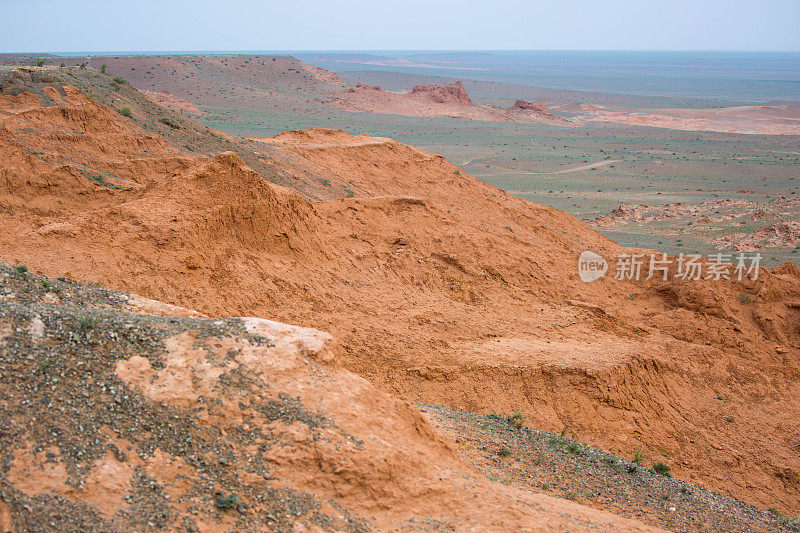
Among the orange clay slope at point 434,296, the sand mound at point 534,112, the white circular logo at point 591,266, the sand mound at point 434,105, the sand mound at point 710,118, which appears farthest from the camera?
the sand mound at point 534,112

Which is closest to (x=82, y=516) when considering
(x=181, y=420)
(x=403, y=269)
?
(x=181, y=420)

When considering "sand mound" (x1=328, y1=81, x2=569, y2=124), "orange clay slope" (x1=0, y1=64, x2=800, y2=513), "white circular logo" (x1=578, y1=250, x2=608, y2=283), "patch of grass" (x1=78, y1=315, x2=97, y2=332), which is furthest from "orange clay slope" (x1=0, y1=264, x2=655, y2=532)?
"sand mound" (x1=328, y1=81, x2=569, y2=124)

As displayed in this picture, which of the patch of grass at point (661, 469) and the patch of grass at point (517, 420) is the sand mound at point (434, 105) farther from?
the patch of grass at point (661, 469)

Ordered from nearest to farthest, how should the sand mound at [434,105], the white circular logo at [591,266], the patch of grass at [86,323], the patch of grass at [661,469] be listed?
the patch of grass at [86,323]
the patch of grass at [661,469]
the white circular logo at [591,266]
the sand mound at [434,105]

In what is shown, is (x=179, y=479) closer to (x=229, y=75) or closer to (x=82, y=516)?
(x=82, y=516)

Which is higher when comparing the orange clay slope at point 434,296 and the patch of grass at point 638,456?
the orange clay slope at point 434,296

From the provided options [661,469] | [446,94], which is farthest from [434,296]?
[446,94]

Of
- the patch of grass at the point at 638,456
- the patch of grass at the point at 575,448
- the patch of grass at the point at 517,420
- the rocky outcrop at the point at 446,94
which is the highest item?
the rocky outcrop at the point at 446,94

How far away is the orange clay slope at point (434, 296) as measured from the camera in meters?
10.1

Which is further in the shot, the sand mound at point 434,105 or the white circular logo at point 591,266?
the sand mound at point 434,105

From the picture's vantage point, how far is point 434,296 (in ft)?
43.6

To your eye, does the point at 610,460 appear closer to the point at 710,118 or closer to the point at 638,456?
the point at 638,456

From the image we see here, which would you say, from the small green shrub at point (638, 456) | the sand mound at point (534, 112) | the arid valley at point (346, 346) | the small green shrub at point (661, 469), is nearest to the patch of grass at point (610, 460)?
the arid valley at point (346, 346)

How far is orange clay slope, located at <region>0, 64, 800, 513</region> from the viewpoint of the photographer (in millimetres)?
10148
